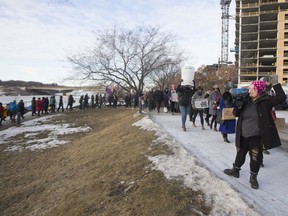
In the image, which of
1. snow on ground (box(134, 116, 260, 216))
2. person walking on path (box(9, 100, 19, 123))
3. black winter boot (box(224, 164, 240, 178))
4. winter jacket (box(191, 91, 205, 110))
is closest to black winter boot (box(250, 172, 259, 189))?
black winter boot (box(224, 164, 240, 178))

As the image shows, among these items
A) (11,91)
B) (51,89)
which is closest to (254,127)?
(11,91)

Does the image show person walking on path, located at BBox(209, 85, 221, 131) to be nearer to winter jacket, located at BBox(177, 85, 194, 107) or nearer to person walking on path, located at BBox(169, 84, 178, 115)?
winter jacket, located at BBox(177, 85, 194, 107)

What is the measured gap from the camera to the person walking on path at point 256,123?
15.6ft

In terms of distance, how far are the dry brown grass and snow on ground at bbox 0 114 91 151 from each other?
8.24 ft

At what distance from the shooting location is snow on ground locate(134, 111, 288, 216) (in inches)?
174

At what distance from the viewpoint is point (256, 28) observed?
75.8 m

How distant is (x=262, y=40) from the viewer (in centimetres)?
7319

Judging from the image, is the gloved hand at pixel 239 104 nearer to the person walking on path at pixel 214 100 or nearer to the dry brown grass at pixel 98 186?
the dry brown grass at pixel 98 186

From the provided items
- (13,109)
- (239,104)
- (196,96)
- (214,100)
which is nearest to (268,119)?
(239,104)

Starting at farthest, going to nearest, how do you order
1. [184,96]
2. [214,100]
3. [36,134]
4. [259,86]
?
1. [36,134]
2. [214,100]
3. [184,96]
4. [259,86]

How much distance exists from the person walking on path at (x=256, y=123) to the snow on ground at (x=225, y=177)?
40 cm

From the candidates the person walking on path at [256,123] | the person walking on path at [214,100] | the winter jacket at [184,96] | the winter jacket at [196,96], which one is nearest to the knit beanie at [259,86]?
the person walking on path at [256,123]

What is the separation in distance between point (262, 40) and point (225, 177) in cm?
7512

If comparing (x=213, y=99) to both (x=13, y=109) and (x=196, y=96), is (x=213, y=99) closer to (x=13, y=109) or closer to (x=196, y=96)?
(x=196, y=96)
